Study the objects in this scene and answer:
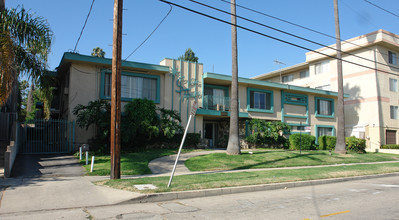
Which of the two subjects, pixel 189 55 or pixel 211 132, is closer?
pixel 211 132

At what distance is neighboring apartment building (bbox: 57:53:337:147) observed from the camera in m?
18.3

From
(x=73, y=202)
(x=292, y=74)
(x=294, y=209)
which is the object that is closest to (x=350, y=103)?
(x=292, y=74)

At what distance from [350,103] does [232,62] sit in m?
22.2

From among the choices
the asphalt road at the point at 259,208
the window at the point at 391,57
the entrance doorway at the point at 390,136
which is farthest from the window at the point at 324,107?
the asphalt road at the point at 259,208

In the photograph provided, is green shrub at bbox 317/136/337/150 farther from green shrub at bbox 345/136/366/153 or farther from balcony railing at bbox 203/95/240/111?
balcony railing at bbox 203/95/240/111

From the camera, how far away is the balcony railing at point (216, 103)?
2298 centimetres

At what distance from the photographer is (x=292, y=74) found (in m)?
41.1

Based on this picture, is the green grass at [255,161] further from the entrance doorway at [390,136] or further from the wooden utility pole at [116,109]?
the entrance doorway at [390,136]

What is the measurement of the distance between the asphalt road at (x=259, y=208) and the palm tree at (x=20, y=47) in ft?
19.6

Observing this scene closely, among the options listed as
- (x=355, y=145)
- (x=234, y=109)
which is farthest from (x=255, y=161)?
(x=355, y=145)

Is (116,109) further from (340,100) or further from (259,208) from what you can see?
(340,100)

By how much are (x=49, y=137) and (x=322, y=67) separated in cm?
3127

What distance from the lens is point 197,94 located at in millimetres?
22453

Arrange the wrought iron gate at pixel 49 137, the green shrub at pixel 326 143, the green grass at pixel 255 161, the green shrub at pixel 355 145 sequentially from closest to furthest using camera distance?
the green grass at pixel 255 161
the wrought iron gate at pixel 49 137
the green shrub at pixel 355 145
the green shrub at pixel 326 143
